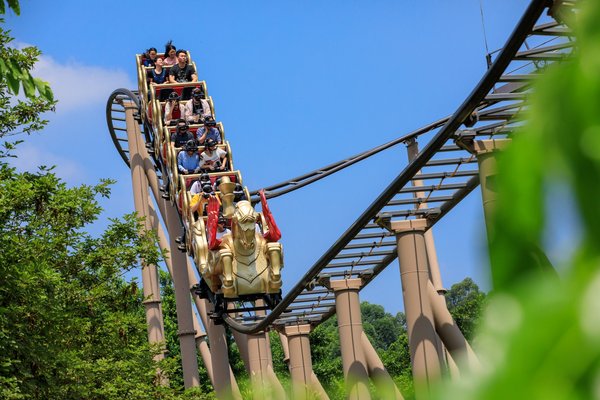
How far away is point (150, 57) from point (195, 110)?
105 inches

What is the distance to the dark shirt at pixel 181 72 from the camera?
19531mm

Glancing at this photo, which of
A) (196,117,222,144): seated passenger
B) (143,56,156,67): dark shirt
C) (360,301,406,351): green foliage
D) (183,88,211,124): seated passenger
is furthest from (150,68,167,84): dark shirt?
(360,301,406,351): green foliage

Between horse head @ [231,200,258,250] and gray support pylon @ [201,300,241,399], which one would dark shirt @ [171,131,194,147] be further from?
horse head @ [231,200,258,250]

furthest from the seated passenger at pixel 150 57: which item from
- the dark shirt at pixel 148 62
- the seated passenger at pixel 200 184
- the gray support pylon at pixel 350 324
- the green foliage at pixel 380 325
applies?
the green foliage at pixel 380 325

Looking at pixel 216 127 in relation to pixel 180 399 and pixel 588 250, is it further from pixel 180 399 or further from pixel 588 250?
pixel 588 250

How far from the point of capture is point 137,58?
2006 cm

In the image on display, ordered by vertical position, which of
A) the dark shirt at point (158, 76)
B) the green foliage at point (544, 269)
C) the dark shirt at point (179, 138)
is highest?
the dark shirt at point (158, 76)

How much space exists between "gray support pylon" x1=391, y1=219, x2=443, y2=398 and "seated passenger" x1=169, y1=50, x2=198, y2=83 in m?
8.55

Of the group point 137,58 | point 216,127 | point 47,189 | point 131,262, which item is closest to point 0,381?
point 47,189

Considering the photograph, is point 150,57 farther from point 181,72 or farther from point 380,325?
point 380,325

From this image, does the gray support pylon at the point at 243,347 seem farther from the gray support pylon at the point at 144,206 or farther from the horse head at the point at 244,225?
the horse head at the point at 244,225

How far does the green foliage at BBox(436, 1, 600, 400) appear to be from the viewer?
42 centimetres

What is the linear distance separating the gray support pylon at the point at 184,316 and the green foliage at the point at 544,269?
747 inches

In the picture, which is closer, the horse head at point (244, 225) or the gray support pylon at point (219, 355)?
the horse head at point (244, 225)
